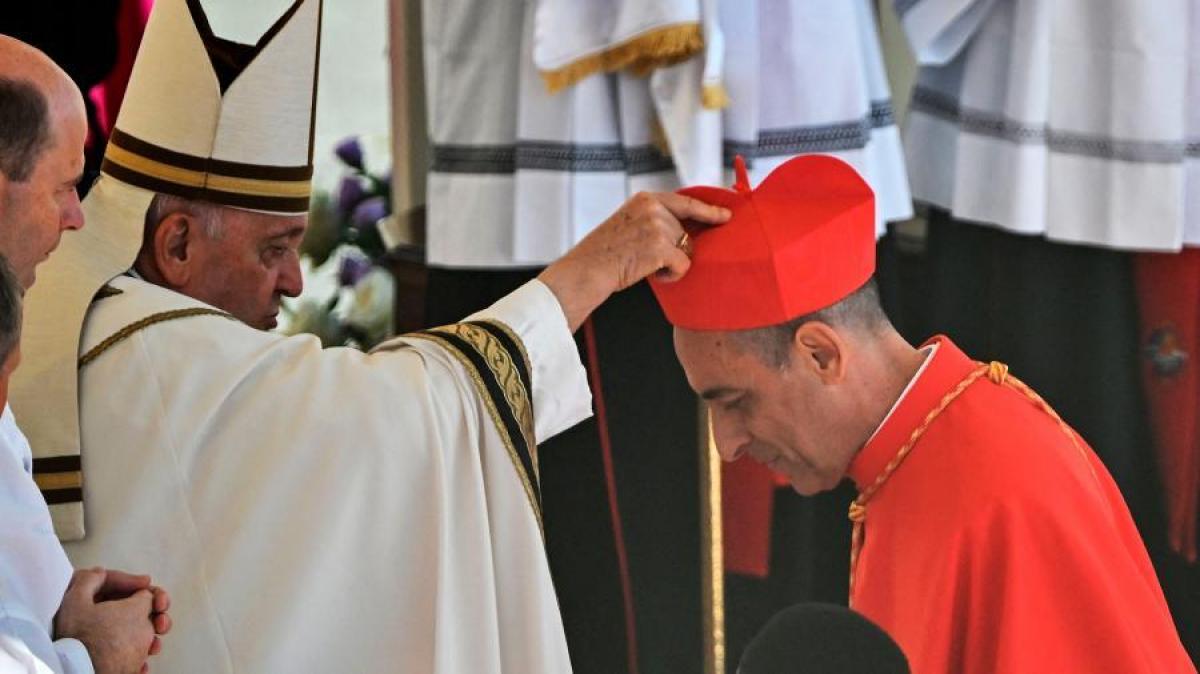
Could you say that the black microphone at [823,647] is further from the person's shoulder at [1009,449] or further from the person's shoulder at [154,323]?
the person's shoulder at [154,323]

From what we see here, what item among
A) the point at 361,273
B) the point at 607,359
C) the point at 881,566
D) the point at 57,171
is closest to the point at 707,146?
the point at 607,359

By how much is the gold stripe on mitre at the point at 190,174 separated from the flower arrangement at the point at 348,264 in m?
1.76

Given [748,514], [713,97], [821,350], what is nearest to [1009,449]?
[821,350]

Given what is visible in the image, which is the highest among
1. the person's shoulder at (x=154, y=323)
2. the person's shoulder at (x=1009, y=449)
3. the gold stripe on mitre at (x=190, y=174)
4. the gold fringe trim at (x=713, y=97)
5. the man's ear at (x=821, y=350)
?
the gold fringe trim at (x=713, y=97)

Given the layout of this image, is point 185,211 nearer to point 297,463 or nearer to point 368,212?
point 297,463

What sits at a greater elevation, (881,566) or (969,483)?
(969,483)

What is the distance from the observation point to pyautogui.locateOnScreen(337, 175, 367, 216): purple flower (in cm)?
485

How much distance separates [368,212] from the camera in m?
4.85

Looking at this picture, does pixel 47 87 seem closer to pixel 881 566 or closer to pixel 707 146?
pixel 881 566

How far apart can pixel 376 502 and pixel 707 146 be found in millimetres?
1620

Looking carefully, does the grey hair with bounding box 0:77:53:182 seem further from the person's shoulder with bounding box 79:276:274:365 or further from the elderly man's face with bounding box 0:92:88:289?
the person's shoulder with bounding box 79:276:274:365

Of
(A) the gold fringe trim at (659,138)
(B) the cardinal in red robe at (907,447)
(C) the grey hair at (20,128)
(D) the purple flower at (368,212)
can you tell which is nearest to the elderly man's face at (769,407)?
(B) the cardinal in red robe at (907,447)

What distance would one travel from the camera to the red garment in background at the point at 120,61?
461 cm

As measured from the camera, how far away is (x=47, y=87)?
2498 millimetres
